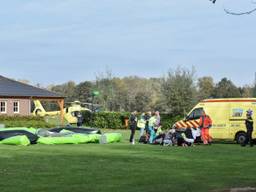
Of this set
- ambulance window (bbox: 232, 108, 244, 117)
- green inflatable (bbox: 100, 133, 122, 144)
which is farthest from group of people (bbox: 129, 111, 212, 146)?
ambulance window (bbox: 232, 108, 244, 117)

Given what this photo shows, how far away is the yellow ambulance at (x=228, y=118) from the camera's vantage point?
1299 inches

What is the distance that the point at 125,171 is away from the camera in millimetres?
17203

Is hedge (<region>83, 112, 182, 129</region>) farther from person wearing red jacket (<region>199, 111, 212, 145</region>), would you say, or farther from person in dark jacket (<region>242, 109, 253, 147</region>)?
person in dark jacket (<region>242, 109, 253, 147</region>)

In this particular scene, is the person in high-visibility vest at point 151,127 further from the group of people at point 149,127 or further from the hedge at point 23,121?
the hedge at point 23,121

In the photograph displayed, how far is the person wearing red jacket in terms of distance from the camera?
31.8 metres

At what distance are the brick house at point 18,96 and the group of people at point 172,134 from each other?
30.3 metres

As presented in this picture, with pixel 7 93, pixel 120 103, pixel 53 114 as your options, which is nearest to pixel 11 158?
pixel 7 93

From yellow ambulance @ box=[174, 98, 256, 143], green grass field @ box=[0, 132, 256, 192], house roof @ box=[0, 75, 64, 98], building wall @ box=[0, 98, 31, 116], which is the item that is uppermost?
house roof @ box=[0, 75, 64, 98]

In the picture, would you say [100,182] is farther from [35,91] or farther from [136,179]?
[35,91]

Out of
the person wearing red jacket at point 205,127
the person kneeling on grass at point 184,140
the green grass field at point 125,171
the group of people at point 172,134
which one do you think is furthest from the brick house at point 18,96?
the green grass field at point 125,171

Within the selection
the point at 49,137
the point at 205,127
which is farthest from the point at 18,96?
the point at 205,127

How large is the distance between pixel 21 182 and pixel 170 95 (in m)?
57.1

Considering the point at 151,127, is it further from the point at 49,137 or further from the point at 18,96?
the point at 18,96

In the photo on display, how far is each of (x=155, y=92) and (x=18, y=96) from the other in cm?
4204
